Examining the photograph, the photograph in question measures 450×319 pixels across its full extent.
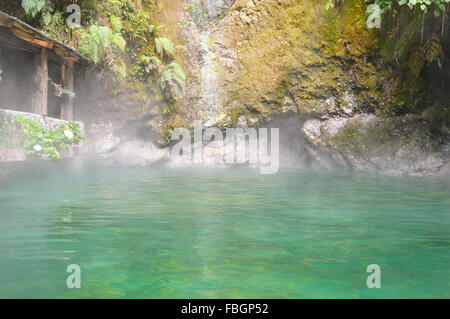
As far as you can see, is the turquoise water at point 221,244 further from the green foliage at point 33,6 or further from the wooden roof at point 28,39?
the green foliage at point 33,6

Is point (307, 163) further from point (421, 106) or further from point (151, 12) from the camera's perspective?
point (151, 12)

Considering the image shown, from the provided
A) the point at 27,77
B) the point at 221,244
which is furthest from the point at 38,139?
the point at 221,244

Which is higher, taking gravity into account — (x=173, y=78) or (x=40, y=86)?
(x=173, y=78)

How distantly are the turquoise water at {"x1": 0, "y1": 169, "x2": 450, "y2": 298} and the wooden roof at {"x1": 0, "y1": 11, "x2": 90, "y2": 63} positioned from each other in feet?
13.2

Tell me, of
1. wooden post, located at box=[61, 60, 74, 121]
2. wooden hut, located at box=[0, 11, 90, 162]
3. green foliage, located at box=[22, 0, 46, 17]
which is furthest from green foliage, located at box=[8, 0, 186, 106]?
wooden hut, located at box=[0, 11, 90, 162]

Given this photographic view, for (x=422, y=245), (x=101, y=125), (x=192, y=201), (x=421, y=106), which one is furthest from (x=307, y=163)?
(x=422, y=245)

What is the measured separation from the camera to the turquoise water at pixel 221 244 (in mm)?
3398

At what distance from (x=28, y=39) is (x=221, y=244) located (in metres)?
9.12

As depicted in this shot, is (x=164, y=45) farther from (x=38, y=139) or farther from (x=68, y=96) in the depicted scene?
(x=38, y=139)

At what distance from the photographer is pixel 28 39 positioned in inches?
433

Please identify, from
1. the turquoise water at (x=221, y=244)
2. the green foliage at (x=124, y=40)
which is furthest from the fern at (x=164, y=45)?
the turquoise water at (x=221, y=244)

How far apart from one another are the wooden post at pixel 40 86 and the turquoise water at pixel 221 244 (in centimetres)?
346

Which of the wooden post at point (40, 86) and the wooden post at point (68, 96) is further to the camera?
the wooden post at point (68, 96)
